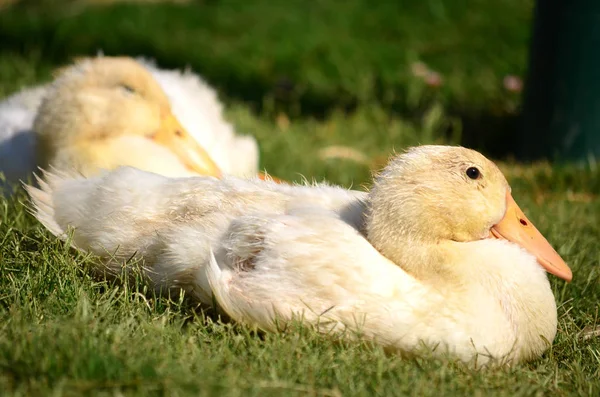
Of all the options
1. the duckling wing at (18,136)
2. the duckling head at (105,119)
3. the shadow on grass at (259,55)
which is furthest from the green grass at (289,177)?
the duckling wing at (18,136)

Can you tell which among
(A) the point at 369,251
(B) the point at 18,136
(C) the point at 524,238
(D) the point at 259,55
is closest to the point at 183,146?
(B) the point at 18,136

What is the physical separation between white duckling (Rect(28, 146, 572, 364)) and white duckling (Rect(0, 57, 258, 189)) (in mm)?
887

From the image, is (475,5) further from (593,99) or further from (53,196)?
(53,196)

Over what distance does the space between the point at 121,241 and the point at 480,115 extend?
214 inches

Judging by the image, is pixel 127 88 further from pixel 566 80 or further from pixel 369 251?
pixel 566 80

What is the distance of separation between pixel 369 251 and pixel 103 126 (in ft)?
7.16

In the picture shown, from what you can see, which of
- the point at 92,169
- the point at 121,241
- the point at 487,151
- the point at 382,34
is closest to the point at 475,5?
the point at 382,34

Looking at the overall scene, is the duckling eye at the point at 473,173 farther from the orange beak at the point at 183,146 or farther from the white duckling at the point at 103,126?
the orange beak at the point at 183,146

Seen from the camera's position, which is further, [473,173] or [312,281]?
[473,173]

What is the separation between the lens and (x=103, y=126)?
200 inches

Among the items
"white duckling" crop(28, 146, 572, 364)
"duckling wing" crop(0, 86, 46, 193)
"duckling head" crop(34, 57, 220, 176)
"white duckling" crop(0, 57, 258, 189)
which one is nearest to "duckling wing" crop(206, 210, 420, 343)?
"white duckling" crop(28, 146, 572, 364)

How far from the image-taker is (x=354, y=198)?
3.87 meters

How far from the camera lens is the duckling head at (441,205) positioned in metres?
3.51

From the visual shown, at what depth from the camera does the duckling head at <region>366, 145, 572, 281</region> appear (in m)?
3.51
